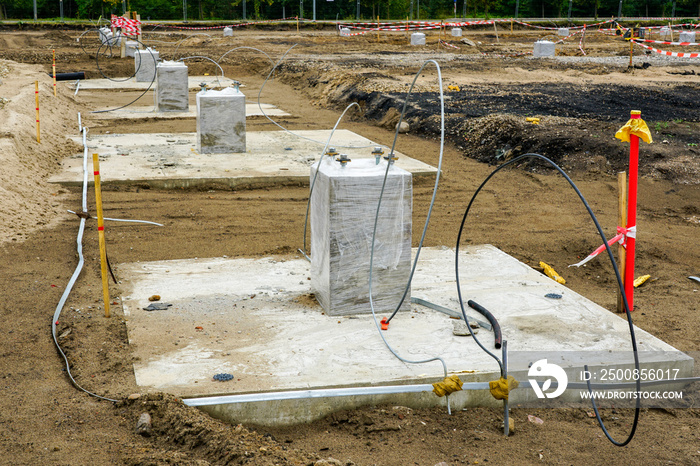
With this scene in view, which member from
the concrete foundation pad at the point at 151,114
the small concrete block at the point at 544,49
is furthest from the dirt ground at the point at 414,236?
the small concrete block at the point at 544,49

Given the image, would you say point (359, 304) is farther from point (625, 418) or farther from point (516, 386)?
point (625, 418)

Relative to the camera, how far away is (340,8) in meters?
53.1

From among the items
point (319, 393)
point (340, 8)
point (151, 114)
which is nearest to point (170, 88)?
point (151, 114)

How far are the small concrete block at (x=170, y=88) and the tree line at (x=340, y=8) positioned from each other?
31495mm

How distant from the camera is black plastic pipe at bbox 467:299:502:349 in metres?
4.59

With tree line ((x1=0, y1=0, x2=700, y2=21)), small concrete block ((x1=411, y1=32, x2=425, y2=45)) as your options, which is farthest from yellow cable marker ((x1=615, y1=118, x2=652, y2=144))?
tree line ((x1=0, y1=0, x2=700, y2=21))

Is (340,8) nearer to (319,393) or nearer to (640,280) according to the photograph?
(640,280)

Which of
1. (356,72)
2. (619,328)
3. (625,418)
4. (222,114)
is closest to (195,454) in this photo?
(625,418)

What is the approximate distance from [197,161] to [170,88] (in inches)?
258

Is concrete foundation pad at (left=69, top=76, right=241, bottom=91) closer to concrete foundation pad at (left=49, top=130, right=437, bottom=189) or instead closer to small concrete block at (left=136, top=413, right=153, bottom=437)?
concrete foundation pad at (left=49, top=130, right=437, bottom=189)

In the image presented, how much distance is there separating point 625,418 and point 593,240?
13.2 feet

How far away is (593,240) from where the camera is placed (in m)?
7.89

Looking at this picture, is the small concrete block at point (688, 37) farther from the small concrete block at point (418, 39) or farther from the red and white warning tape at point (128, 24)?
the red and white warning tape at point (128, 24)

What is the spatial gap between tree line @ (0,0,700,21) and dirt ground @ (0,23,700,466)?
97.0 feet
